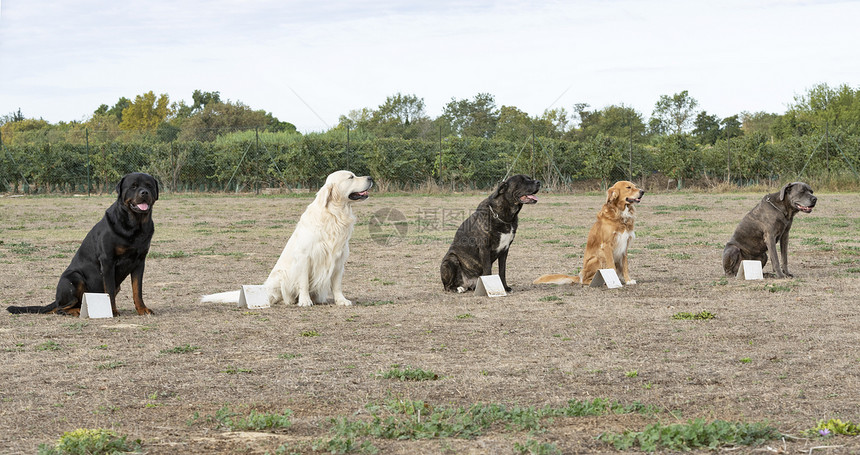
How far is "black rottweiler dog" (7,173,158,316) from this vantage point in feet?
23.9

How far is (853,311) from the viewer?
7.31 m

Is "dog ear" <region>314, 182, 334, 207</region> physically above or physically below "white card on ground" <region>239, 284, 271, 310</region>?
above

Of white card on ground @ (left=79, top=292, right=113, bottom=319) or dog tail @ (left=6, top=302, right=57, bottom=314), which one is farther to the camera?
dog tail @ (left=6, top=302, right=57, bottom=314)

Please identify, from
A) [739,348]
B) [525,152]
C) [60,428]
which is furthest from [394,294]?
[525,152]

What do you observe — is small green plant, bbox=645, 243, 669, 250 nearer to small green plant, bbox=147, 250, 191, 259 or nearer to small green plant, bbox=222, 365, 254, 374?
small green plant, bbox=147, 250, 191, 259

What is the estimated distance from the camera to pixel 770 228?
9.61 meters

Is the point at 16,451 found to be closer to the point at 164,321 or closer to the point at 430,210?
the point at 164,321

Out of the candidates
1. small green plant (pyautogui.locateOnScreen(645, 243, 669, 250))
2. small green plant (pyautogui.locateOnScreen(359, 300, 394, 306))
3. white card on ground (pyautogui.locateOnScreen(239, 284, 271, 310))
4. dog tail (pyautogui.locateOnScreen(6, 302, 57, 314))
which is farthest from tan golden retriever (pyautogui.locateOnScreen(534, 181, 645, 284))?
dog tail (pyautogui.locateOnScreen(6, 302, 57, 314))

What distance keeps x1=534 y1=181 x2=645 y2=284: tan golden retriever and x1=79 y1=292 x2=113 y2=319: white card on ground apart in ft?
15.4

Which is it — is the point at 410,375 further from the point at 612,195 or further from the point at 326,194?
the point at 612,195

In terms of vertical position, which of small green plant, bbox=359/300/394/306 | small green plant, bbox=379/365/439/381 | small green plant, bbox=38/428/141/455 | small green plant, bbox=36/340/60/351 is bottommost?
small green plant, bbox=359/300/394/306

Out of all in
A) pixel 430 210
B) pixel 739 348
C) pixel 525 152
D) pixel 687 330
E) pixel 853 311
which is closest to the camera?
pixel 739 348

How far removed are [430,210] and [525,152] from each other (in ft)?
31.2

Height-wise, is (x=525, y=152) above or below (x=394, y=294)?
above
